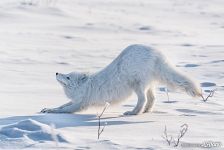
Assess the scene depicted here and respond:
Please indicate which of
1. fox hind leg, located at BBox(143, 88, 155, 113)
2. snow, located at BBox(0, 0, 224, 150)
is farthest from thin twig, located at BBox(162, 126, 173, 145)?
fox hind leg, located at BBox(143, 88, 155, 113)

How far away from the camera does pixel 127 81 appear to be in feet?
20.7

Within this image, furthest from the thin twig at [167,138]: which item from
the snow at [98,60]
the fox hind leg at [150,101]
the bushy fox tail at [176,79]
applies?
the fox hind leg at [150,101]

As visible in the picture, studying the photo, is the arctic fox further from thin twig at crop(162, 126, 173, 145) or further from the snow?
thin twig at crop(162, 126, 173, 145)

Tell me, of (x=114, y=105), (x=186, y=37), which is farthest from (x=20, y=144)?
(x=186, y=37)

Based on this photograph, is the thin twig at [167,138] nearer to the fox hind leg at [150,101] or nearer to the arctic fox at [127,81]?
the arctic fox at [127,81]

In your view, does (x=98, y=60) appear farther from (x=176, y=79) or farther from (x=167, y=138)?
(x=167, y=138)

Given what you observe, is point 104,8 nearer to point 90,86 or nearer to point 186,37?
point 186,37

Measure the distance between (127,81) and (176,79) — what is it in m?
0.46

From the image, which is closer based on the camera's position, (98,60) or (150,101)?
(150,101)

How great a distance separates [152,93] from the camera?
21.8 ft

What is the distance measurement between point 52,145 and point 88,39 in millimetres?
7503

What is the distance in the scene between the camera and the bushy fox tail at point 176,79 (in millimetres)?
6217

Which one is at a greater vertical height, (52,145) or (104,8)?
(104,8)

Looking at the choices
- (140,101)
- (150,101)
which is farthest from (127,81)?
(150,101)
